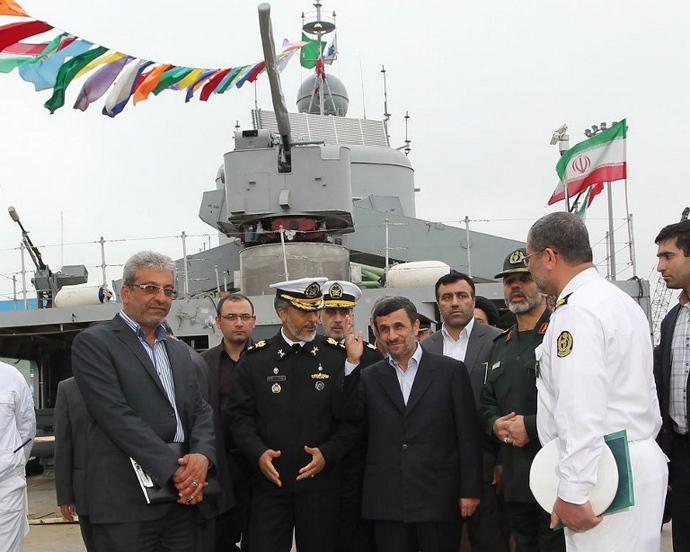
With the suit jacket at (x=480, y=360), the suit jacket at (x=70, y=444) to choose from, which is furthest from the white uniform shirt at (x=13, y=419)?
the suit jacket at (x=480, y=360)

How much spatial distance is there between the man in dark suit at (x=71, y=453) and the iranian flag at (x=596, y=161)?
6986 mm

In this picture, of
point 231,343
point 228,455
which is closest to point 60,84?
point 231,343

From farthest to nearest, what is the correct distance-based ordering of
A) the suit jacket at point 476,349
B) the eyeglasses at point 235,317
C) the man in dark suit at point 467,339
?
the eyeglasses at point 235,317 < the suit jacket at point 476,349 < the man in dark suit at point 467,339

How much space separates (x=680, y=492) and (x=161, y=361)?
2375 millimetres

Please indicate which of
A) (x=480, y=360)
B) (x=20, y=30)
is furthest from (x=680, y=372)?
(x=20, y=30)

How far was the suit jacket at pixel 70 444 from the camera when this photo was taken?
143 inches

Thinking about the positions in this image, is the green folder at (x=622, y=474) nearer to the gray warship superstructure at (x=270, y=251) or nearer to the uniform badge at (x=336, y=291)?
the uniform badge at (x=336, y=291)

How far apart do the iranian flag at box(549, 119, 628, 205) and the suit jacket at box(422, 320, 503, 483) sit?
5426 millimetres

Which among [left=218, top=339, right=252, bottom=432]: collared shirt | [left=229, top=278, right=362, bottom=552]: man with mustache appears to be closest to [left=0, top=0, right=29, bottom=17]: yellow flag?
[left=218, top=339, right=252, bottom=432]: collared shirt

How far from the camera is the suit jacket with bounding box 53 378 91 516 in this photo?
3.62m

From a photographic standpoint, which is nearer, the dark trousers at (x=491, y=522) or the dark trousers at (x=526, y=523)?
the dark trousers at (x=526, y=523)

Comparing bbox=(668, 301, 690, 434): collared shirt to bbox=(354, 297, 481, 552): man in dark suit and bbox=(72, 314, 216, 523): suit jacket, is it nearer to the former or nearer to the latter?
bbox=(354, 297, 481, 552): man in dark suit

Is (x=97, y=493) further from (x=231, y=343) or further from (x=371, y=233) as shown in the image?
(x=371, y=233)

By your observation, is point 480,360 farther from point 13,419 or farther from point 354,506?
point 13,419
